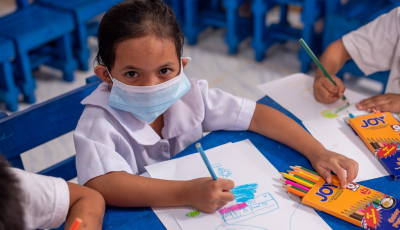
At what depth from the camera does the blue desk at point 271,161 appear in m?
0.85

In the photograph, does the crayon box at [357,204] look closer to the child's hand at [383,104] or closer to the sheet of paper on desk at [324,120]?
the sheet of paper on desk at [324,120]

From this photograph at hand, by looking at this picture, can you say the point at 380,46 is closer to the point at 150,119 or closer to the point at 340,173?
the point at 340,173

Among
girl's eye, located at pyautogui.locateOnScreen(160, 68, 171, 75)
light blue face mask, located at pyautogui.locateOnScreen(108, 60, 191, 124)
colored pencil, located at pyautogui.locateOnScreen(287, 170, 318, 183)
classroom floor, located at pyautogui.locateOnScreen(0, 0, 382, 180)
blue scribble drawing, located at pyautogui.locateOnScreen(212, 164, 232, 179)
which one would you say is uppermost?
girl's eye, located at pyautogui.locateOnScreen(160, 68, 171, 75)

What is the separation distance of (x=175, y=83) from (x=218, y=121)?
0.17m

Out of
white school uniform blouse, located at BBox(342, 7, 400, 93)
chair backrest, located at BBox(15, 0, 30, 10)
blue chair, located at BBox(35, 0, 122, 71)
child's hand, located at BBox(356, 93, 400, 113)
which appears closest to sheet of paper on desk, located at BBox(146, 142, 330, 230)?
child's hand, located at BBox(356, 93, 400, 113)

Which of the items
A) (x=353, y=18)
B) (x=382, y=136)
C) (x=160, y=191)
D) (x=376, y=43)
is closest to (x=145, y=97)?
(x=160, y=191)

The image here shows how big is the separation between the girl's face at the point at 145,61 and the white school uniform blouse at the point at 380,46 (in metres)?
0.70

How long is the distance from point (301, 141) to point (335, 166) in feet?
0.39

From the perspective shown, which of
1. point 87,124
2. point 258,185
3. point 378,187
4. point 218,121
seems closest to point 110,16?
point 87,124

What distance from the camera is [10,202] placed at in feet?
2.01

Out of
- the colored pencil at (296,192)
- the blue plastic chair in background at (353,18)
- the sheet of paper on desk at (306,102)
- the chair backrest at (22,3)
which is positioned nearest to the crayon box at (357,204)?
the colored pencil at (296,192)

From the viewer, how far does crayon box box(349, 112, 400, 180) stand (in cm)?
96

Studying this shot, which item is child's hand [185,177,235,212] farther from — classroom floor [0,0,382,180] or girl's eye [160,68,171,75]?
classroom floor [0,0,382,180]

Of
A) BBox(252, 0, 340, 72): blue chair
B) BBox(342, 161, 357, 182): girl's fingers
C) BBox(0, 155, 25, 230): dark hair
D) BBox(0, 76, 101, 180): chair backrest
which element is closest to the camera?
BBox(0, 155, 25, 230): dark hair
